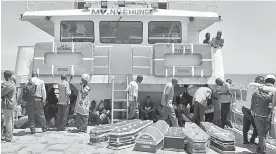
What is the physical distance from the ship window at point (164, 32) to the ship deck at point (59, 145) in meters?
4.08

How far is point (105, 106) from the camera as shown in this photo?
9.61 m

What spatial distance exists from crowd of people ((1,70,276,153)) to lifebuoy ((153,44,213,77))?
48 cm

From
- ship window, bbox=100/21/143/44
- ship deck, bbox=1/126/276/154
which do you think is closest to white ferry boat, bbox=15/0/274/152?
ship window, bbox=100/21/143/44

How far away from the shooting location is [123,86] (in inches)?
387

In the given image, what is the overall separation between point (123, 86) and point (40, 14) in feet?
12.2

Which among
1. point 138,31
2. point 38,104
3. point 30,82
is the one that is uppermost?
point 138,31

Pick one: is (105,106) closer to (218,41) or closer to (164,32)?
(164,32)

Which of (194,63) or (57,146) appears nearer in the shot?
(57,146)

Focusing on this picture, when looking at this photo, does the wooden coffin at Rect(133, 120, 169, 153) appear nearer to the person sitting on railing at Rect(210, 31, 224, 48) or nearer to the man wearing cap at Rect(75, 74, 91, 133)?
the man wearing cap at Rect(75, 74, 91, 133)

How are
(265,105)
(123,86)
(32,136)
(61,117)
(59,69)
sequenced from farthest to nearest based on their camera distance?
(123,86), (59,69), (61,117), (32,136), (265,105)

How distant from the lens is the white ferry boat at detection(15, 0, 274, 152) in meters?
9.16

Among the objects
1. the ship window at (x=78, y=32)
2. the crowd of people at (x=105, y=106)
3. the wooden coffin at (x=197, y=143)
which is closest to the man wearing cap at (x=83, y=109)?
the crowd of people at (x=105, y=106)

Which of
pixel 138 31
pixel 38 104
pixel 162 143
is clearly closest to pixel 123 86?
pixel 138 31

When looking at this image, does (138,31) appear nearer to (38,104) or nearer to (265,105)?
(38,104)
